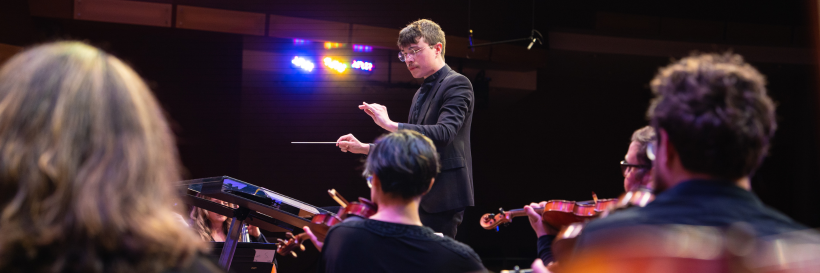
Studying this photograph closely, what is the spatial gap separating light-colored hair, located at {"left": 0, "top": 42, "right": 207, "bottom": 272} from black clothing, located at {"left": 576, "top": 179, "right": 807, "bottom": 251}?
0.73m

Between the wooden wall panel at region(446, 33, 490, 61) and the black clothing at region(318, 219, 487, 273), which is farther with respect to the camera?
the wooden wall panel at region(446, 33, 490, 61)

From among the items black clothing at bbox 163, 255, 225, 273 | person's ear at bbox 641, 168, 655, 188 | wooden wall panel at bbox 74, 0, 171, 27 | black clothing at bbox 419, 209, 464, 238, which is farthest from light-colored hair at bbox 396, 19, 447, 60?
wooden wall panel at bbox 74, 0, 171, 27

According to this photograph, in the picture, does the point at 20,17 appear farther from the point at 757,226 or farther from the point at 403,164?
the point at 757,226

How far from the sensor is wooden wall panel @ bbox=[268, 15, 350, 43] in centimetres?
673

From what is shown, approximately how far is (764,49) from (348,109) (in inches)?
206

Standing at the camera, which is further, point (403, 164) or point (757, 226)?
point (403, 164)

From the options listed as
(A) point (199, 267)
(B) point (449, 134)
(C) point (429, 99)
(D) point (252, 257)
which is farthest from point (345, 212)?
(A) point (199, 267)

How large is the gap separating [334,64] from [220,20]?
53.6 inches

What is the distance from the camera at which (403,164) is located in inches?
76.5

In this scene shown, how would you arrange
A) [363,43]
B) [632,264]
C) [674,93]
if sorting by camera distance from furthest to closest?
[363,43], [674,93], [632,264]

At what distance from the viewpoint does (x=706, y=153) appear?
1.14 metres

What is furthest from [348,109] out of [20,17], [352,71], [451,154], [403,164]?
[403,164]

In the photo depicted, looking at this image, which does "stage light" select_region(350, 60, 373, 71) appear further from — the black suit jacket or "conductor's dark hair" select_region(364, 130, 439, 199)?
"conductor's dark hair" select_region(364, 130, 439, 199)

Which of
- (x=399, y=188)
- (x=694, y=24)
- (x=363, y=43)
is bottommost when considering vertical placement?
(x=399, y=188)
